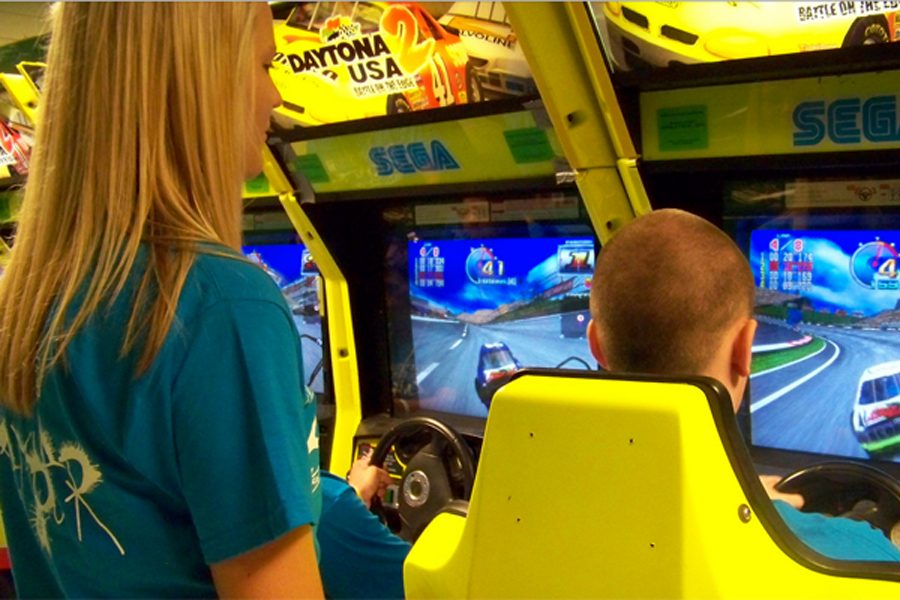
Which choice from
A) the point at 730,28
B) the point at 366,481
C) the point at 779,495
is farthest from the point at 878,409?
the point at 366,481

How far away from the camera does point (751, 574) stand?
1.00 metres

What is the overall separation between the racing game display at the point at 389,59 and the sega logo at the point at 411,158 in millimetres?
142

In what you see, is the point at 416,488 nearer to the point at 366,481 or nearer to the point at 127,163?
the point at 366,481

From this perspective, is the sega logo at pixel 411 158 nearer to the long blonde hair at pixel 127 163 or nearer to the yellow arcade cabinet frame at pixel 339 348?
the yellow arcade cabinet frame at pixel 339 348

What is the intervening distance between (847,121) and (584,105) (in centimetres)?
55

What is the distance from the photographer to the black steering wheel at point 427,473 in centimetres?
274

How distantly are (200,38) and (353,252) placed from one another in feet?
7.91

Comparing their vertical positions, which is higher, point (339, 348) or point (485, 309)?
point (485, 309)

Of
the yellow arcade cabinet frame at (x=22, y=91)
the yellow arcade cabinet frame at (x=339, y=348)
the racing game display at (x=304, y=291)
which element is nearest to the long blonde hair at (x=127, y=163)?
the yellow arcade cabinet frame at (x=339, y=348)

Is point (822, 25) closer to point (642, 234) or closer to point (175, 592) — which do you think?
point (642, 234)

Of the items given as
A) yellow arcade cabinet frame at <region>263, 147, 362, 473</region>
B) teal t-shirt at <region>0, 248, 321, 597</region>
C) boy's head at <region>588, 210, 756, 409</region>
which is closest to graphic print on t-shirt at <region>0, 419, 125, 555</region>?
teal t-shirt at <region>0, 248, 321, 597</region>

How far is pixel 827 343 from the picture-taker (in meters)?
2.25

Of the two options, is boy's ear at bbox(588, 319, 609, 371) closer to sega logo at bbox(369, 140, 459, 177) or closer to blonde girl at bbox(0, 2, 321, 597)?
blonde girl at bbox(0, 2, 321, 597)

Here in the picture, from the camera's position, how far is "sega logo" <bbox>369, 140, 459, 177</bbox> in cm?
271
